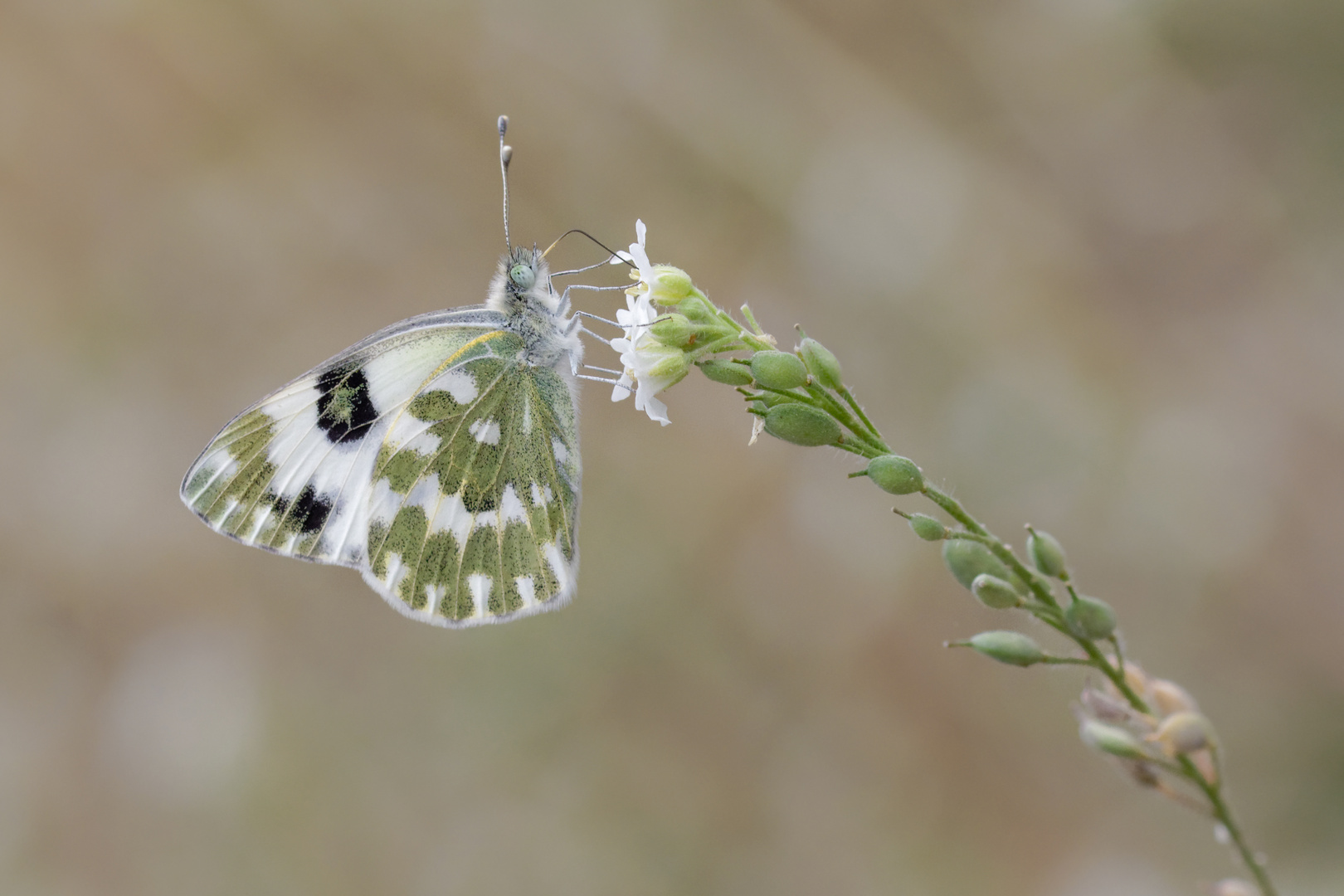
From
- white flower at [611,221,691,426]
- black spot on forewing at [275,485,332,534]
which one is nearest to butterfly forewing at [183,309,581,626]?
black spot on forewing at [275,485,332,534]

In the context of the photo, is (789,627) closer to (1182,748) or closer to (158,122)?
(1182,748)

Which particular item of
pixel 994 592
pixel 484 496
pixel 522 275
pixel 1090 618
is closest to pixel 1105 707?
pixel 1090 618

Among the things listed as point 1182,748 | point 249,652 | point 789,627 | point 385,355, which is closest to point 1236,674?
point 789,627

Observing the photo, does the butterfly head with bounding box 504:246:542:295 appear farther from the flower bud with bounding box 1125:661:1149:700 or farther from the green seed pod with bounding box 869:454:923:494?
the flower bud with bounding box 1125:661:1149:700

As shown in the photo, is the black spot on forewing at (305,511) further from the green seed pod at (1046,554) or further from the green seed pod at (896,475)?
the green seed pod at (1046,554)

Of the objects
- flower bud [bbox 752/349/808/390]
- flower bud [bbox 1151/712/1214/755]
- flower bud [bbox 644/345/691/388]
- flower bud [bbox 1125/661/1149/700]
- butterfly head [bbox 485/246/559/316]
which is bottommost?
flower bud [bbox 1151/712/1214/755]
